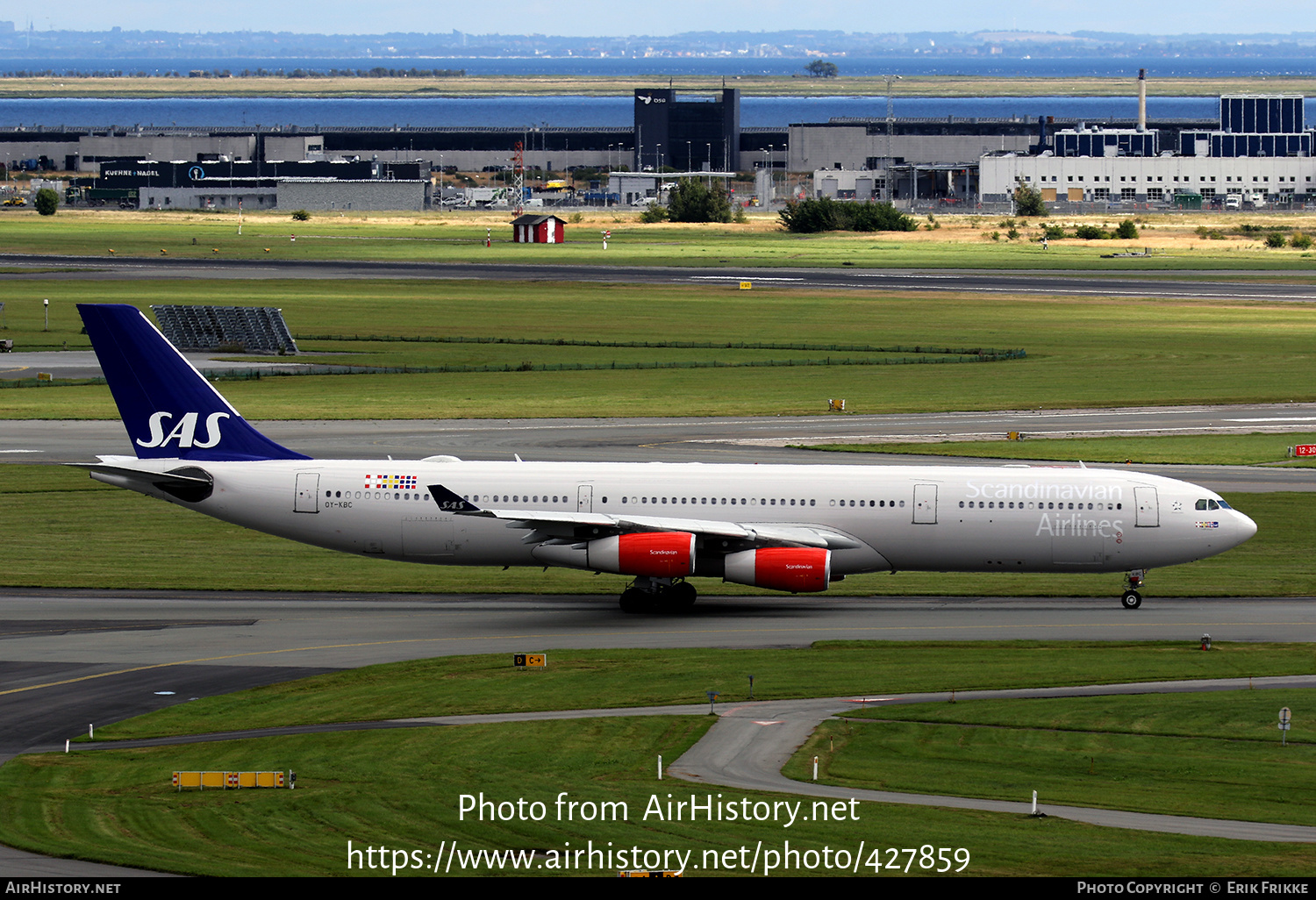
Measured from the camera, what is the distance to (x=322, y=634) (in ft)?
155

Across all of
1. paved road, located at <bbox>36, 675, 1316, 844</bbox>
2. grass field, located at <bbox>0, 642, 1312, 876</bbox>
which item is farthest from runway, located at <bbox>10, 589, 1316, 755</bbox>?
paved road, located at <bbox>36, 675, 1316, 844</bbox>

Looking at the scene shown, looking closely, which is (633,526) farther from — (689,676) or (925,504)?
(925,504)

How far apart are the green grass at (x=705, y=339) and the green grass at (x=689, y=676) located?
4807cm

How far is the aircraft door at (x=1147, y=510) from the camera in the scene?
2000 inches

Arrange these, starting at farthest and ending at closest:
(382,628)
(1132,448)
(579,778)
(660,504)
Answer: (1132,448) < (660,504) < (382,628) < (579,778)

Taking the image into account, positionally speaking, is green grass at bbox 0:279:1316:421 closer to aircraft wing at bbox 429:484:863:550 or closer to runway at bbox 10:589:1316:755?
runway at bbox 10:589:1316:755

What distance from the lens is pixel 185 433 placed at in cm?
5250

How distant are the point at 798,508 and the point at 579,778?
796 inches

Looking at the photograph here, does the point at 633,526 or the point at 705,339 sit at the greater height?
→ the point at 705,339

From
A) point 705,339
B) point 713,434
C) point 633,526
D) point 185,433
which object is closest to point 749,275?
point 705,339

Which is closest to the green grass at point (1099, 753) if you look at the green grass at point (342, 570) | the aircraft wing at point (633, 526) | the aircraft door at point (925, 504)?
the aircraft wing at point (633, 526)

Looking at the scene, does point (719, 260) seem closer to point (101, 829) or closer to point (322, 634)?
point (322, 634)

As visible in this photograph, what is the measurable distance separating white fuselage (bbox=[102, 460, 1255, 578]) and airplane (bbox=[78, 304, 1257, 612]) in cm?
5
